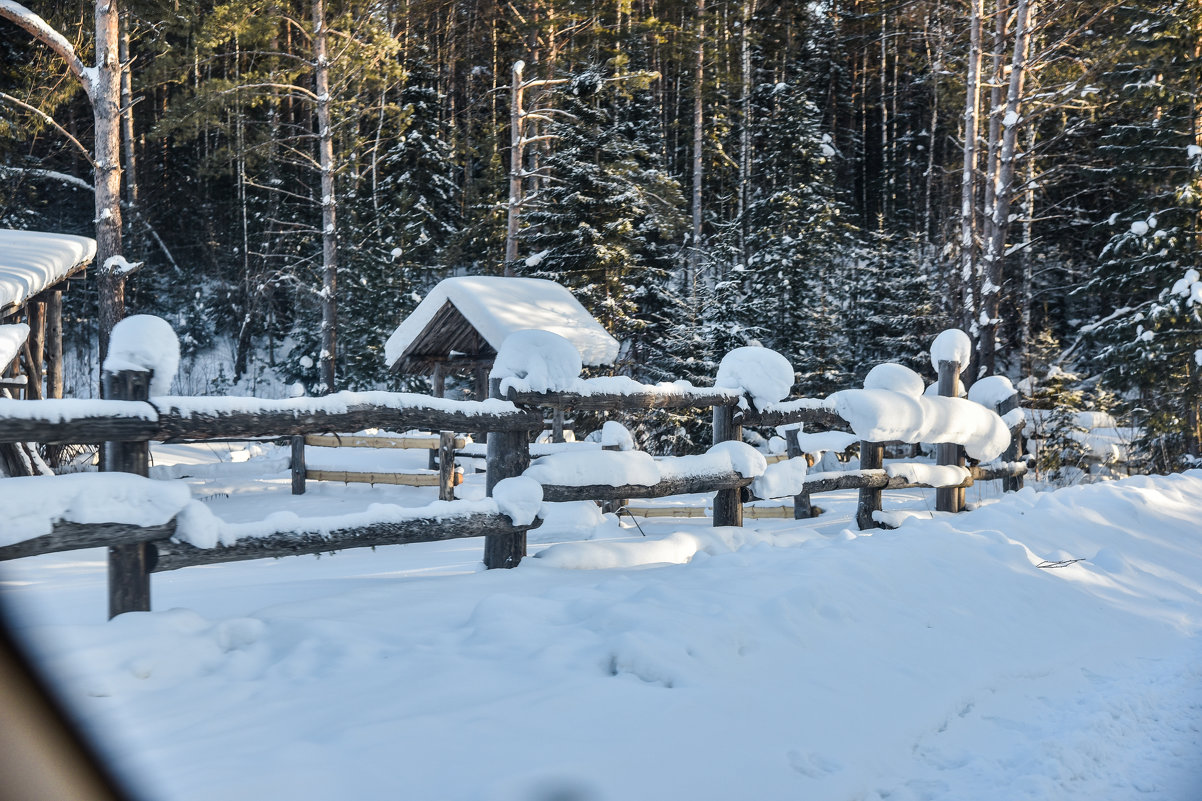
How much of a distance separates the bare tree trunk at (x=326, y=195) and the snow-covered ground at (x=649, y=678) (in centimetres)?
1523

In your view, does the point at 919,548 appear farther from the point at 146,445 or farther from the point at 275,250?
the point at 275,250

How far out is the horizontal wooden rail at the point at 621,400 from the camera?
534cm

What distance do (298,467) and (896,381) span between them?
390 inches

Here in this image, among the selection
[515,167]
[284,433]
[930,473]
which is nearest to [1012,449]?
[930,473]

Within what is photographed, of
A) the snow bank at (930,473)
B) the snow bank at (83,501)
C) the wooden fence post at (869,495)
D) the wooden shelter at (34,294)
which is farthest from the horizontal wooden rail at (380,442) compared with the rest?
the snow bank at (83,501)

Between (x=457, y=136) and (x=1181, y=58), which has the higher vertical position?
(x=457, y=136)

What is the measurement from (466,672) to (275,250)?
29904 millimetres

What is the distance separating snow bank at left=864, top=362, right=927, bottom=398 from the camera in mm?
8703

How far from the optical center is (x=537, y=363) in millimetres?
5449

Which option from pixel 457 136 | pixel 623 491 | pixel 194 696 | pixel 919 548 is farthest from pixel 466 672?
pixel 457 136

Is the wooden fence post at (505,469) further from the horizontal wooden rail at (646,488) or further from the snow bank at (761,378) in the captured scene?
the snow bank at (761,378)

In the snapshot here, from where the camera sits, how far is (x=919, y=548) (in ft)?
18.9

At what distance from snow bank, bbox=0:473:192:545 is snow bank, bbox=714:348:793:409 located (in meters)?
4.64

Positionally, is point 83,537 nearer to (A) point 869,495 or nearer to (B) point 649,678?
(B) point 649,678
